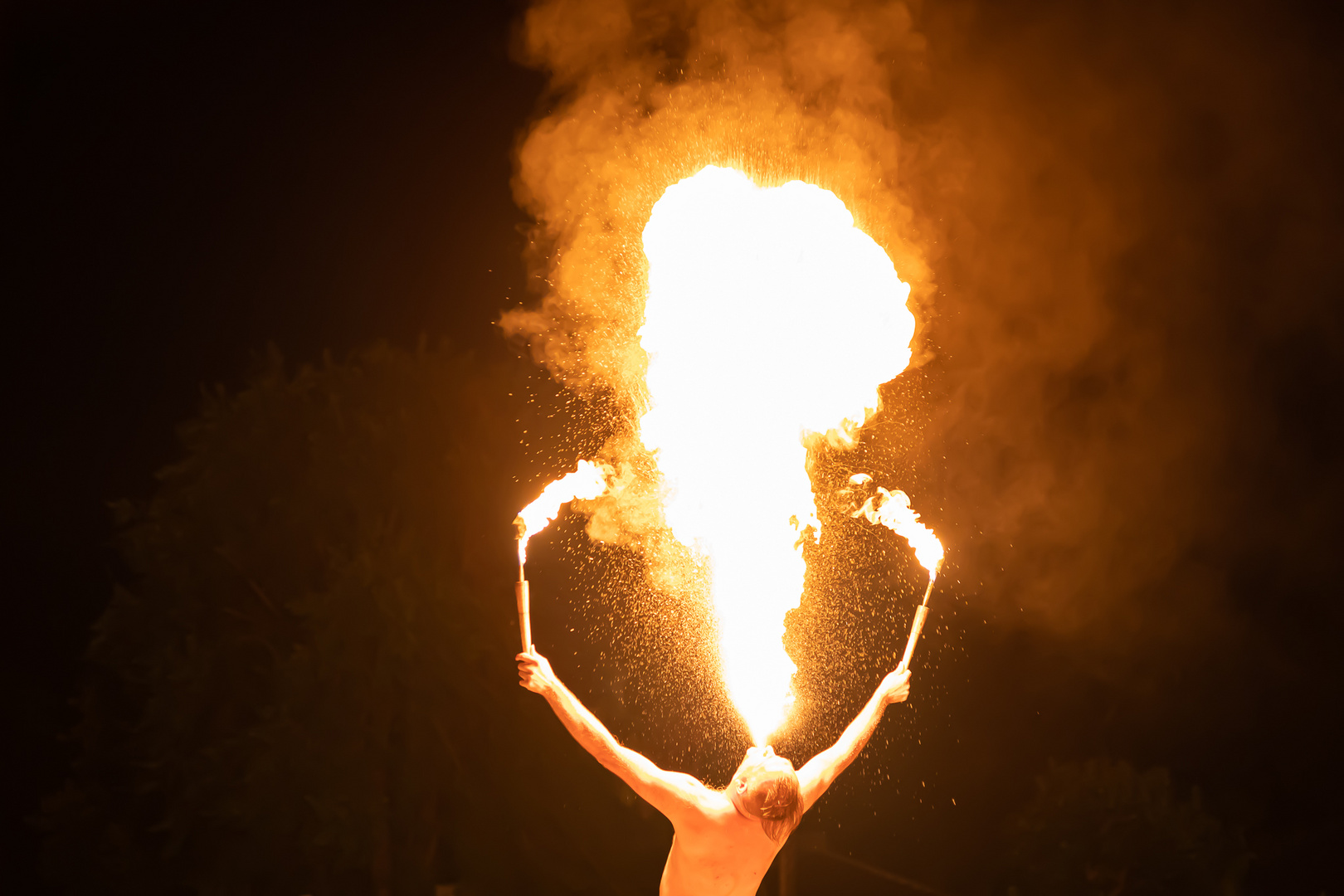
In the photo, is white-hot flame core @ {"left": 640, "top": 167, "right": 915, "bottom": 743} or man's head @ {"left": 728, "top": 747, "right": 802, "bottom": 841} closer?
man's head @ {"left": 728, "top": 747, "right": 802, "bottom": 841}

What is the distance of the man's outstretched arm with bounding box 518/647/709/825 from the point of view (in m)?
3.37

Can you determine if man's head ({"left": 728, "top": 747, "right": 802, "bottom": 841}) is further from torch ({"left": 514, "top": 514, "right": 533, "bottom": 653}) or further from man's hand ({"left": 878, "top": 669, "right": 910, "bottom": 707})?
torch ({"left": 514, "top": 514, "right": 533, "bottom": 653})

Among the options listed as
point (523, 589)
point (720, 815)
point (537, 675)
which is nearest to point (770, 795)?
point (720, 815)

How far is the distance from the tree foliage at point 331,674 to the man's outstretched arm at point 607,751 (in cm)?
346

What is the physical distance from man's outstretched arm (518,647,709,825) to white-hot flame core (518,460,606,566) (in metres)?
0.38

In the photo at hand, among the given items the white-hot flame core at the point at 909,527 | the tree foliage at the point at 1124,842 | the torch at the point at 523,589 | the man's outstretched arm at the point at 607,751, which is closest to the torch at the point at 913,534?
the white-hot flame core at the point at 909,527

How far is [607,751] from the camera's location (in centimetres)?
338

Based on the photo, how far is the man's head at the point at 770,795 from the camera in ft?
11.5

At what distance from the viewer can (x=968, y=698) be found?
23.8 feet

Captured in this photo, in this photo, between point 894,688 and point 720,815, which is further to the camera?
point 894,688

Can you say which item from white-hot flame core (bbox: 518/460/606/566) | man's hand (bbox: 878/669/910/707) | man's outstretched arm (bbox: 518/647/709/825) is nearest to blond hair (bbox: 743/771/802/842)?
man's outstretched arm (bbox: 518/647/709/825)

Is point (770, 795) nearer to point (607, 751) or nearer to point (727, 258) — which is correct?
point (607, 751)

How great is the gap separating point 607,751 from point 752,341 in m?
2.06

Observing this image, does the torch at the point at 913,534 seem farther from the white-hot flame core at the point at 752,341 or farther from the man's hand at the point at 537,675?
the man's hand at the point at 537,675
